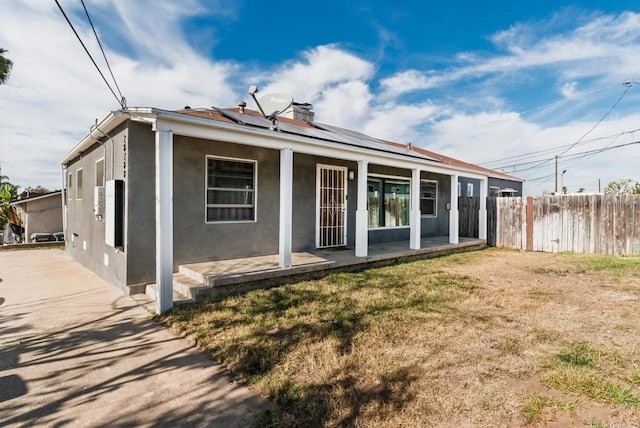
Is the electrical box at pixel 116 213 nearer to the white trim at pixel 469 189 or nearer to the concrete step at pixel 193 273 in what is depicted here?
the concrete step at pixel 193 273

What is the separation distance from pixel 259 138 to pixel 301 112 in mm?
6453

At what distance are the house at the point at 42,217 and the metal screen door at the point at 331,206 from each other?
12.6 m

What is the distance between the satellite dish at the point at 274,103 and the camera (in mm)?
6117

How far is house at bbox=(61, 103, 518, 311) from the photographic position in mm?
5094

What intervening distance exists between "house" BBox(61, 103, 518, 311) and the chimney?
2870 millimetres

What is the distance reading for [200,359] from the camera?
10.3 ft

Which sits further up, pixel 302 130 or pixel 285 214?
pixel 302 130

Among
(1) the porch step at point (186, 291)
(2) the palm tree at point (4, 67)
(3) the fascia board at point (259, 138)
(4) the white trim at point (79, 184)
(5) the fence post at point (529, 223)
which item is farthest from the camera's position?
(2) the palm tree at point (4, 67)

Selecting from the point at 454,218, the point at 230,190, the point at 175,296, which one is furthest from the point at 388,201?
the point at 175,296

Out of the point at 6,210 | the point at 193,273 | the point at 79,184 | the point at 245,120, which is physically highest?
the point at 245,120

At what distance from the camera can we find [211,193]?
6.29m

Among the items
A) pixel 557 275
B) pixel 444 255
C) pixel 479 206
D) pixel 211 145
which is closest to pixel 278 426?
pixel 211 145

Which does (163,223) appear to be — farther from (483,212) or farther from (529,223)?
(529,223)

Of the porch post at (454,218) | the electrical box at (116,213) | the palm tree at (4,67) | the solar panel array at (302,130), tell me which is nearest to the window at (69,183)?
the solar panel array at (302,130)
